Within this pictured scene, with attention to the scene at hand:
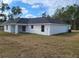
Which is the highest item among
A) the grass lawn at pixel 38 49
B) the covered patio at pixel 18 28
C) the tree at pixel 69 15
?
the tree at pixel 69 15

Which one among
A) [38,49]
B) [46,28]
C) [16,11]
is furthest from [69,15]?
[38,49]

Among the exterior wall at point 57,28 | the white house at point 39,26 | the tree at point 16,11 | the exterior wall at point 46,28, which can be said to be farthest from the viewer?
the tree at point 16,11

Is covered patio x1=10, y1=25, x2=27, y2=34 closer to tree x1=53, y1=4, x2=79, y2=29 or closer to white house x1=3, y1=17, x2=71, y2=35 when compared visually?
white house x1=3, y1=17, x2=71, y2=35

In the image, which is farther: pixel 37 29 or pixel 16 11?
pixel 16 11

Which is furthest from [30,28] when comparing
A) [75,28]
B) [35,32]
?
[75,28]

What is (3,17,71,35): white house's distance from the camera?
107ft

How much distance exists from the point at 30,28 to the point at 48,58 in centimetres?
2711

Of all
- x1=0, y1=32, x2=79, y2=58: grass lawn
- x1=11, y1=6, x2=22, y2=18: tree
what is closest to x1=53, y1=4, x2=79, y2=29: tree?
x1=11, y1=6, x2=22, y2=18: tree

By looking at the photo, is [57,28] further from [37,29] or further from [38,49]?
[38,49]

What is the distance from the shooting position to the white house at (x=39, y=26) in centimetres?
3253

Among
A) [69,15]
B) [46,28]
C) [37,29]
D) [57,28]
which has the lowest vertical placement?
[37,29]

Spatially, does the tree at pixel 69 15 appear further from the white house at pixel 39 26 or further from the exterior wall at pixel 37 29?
the exterior wall at pixel 37 29

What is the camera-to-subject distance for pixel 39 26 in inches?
1345

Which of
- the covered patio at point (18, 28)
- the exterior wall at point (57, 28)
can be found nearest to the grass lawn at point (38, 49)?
the exterior wall at point (57, 28)
